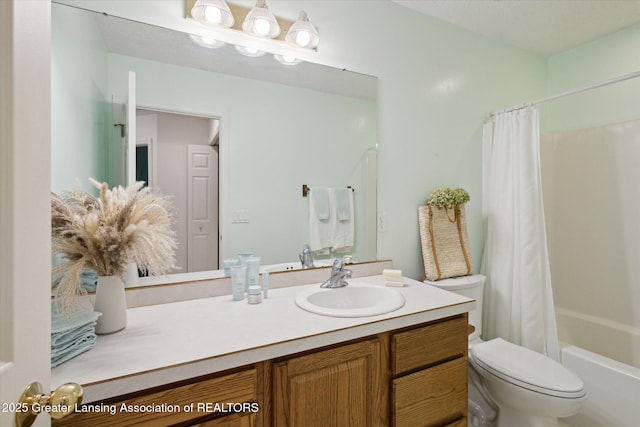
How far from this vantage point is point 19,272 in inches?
18.2

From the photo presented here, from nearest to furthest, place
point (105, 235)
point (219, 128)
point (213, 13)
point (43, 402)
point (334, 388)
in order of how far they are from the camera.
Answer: point (43, 402)
point (105, 235)
point (334, 388)
point (213, 13)
point (219, 128)

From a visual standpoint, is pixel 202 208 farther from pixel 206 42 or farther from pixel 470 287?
pixel 470 287

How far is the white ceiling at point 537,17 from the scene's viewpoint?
5.91 feet

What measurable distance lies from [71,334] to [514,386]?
167 cm

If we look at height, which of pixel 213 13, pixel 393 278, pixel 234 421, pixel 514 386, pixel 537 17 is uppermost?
pixel 537 17

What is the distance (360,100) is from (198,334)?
56.4 inches


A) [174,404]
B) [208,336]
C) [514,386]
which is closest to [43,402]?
[174,404]

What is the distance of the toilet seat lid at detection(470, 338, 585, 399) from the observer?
1.28 meters

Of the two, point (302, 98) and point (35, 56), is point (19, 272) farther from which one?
point (302, 98)

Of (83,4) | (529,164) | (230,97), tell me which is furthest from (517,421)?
(83,4)

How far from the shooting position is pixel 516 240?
1.95 meters

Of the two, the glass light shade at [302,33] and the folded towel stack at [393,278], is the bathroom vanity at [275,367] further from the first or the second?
the glass light shade at [302,33]

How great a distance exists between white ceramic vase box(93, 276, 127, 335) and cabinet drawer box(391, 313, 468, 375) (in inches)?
36.4

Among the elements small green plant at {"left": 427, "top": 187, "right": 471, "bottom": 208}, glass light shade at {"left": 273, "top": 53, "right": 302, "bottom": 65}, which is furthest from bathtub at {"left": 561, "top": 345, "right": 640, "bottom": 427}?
glass light shade at {"left": 273, "top": 53, "right": 302, "bottom": 65}
